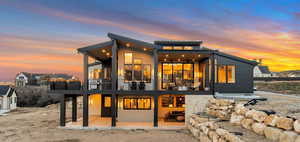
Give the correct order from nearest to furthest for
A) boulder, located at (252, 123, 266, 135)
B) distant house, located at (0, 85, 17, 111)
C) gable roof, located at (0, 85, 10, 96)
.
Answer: boulder, located at (252, 123, 266, 135), distant house, located at (0, 85, 17, 111), gable roof, located at (0, 85, 10, 96)

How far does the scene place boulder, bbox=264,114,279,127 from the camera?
6.66m

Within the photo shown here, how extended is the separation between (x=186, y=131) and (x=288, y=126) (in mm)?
7744

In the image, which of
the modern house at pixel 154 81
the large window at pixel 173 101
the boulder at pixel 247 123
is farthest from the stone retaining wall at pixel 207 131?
the large window at pixel 173 101

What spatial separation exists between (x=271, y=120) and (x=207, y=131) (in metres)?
3.87

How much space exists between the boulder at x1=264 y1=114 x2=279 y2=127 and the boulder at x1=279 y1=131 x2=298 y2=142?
2.20ft

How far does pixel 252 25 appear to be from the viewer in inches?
799

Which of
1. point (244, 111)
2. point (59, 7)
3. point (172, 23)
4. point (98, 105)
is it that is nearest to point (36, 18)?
point (59, 7)

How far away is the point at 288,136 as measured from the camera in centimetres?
574

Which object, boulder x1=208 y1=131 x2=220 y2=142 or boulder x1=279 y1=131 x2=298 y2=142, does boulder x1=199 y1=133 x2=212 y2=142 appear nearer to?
boulder x1=208 y1=131 x2=220 y2=142

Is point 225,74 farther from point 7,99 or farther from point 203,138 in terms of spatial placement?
point 7,99

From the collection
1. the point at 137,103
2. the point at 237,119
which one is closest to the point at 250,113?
the point at 237,119

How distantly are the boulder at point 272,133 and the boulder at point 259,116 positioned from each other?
1.90ft

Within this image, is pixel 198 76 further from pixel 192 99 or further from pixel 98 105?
pixel 98 105

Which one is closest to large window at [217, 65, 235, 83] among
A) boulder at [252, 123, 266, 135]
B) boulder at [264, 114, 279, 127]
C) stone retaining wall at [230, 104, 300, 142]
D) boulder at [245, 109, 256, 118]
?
stone retaining wall at [230, 104, 300, 142]
